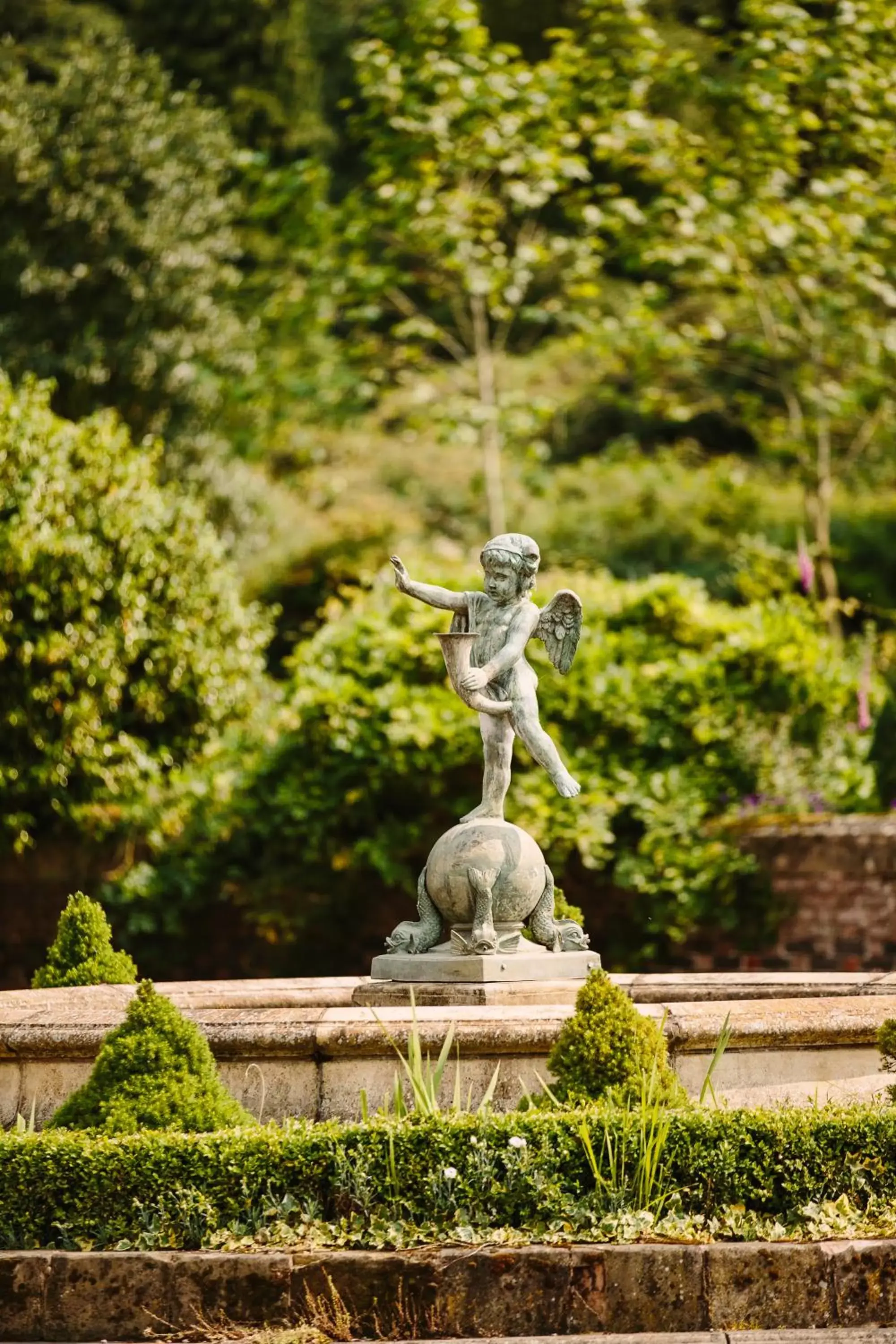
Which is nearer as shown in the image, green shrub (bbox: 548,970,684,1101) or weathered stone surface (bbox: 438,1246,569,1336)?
weathered stone surface (bbox: 438,1246,569,1336)

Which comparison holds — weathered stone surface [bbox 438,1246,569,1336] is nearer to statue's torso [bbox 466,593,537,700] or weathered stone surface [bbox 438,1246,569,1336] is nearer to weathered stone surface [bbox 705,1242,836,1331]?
weathered stone surface [bbox 705,1242,836,1331]

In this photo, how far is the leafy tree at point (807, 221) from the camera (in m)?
18.5

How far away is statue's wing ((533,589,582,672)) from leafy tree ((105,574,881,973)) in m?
6.12

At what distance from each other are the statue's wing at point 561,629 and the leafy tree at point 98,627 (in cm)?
759

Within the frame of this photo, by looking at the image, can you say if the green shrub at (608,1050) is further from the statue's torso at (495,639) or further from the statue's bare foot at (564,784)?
the statue's torso at (495,639)

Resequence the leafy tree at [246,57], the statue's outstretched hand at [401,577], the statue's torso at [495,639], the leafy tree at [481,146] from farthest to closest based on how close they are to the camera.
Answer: the leafy tree at [246,57] → the leafy tree at [481,146] → the statue's torso at [495,639] → the statue's outstretched hand at [401,577]

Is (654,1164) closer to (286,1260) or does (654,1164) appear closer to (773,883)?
(286,1260)

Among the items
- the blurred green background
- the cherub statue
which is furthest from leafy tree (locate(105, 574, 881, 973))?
the cherub statue

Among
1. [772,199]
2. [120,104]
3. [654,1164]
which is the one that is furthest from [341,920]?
[120,104]

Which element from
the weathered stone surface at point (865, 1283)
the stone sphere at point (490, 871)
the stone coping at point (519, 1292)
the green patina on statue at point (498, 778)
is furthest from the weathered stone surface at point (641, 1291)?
the stone sphere at point (490, 871)

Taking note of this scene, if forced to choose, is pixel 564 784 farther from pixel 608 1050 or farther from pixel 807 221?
pixel 807 221

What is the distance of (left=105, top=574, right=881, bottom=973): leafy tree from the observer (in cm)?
1475

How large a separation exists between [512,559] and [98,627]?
7.96 m

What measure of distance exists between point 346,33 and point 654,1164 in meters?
26.6
